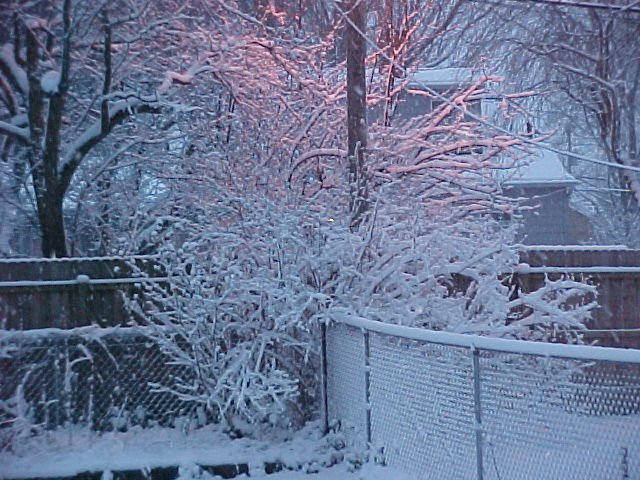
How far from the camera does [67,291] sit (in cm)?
1162

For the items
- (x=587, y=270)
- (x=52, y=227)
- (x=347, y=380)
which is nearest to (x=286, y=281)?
(x=347, y=380)

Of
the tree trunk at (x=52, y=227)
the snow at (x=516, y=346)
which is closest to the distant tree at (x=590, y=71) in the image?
the tree trunk at (x=52, y=227)

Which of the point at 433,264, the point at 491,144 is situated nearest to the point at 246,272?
the point at 433,264

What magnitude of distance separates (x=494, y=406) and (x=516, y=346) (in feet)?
1.65

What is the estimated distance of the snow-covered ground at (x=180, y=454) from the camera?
9.32 m

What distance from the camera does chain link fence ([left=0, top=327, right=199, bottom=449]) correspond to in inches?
401

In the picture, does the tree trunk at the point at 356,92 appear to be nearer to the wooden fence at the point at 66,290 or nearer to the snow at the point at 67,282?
the wooden fence at the point at 66,290

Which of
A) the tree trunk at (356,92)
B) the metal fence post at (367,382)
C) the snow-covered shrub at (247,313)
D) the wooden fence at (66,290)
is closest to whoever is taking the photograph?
the metal fence post at (367,382)

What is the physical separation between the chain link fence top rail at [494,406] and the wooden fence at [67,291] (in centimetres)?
374

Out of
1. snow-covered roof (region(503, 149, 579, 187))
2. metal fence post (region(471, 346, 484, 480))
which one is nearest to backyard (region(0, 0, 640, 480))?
metal fence post (region(471, 346, 484, 480))

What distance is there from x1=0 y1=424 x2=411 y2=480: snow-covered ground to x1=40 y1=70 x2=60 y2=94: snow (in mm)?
5447

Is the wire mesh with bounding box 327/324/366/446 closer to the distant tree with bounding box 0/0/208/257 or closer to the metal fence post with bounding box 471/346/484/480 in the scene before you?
the metal fence post with bounding box 471/346/484/480

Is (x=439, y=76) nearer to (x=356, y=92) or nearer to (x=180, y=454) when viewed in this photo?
(x=356, y=92)

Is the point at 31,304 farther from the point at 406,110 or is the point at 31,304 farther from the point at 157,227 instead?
the point at 406,110
